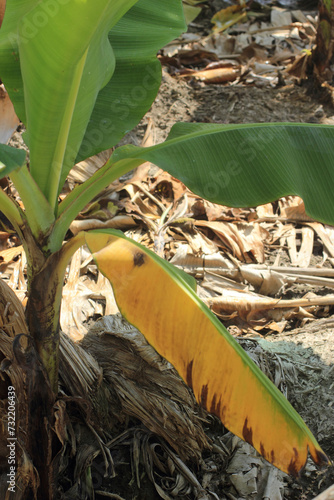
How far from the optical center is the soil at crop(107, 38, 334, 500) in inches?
52.9

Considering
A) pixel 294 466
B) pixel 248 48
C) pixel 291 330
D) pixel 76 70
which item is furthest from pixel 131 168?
pixel 248 48

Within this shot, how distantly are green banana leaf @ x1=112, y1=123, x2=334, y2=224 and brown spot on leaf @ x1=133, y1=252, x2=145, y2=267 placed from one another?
230mm

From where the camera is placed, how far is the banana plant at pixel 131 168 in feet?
2.64

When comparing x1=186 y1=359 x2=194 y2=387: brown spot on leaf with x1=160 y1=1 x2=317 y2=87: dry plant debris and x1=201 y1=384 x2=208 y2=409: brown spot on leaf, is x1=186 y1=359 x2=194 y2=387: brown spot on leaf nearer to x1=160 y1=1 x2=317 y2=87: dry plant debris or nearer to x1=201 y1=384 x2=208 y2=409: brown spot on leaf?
x1=201 y1=384 x2=208 y2=409: brown spot on leaf

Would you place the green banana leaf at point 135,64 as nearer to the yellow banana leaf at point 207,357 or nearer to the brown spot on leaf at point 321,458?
the yellow banana leaf at point 207,357

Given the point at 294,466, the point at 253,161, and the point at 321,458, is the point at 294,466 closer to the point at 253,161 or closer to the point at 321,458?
the point at 321,458

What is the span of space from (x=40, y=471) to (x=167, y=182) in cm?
169

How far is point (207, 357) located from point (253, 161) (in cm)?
55

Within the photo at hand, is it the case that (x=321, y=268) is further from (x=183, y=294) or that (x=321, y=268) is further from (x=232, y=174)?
(x=183, y=294)

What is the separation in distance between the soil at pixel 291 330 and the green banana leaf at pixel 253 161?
0.71m

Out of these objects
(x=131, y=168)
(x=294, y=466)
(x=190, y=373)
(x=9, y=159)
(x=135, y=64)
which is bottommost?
(x=294, y=466)

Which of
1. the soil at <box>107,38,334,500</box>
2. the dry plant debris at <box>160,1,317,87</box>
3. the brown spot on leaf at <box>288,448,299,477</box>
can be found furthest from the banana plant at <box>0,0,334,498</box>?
the dry plant debris at <box>160,1,317,87</box>

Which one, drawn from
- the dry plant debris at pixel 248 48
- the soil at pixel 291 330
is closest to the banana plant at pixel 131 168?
the soil at pixel 291 330

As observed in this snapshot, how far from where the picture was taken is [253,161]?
1.14 meters
